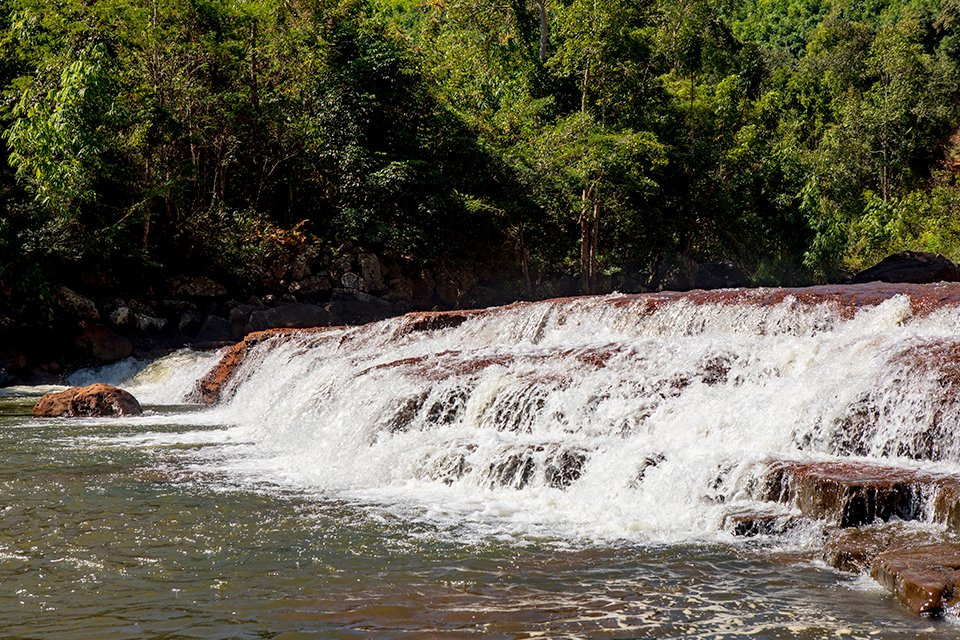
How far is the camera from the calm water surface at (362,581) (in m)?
4.67

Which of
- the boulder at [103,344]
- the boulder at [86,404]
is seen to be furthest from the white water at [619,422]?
the boulder at [103,344]

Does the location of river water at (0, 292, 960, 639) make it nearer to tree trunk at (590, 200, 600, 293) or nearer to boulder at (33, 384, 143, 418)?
boulder at (33, 384, 143, 418)

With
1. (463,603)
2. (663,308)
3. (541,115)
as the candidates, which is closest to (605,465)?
(463,603)

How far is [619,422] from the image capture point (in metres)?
9.83

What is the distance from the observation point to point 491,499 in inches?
328

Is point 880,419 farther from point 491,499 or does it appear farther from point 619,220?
point 619,220

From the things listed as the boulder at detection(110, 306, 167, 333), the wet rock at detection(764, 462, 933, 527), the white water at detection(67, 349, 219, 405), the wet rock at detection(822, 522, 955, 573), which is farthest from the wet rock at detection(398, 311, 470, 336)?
the wet rock at detection(822, 522, 955, 573)

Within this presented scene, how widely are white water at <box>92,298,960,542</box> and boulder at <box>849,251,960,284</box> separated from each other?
10600 millimetres

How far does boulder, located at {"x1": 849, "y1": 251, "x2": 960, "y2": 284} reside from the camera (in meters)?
22.1

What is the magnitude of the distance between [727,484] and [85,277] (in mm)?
21784

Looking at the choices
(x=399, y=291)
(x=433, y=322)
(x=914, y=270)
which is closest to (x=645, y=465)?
(x=433, y=322)

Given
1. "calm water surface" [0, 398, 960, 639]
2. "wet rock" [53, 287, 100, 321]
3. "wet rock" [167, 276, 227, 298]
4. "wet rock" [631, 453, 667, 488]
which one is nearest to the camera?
"calm water surface" [0, 398, 960, 639]

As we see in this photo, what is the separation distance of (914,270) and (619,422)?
16044mm

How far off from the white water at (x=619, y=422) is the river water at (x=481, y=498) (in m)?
0.03
